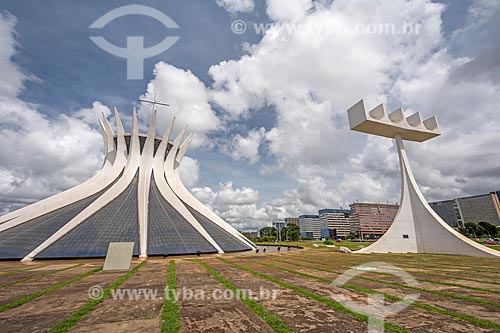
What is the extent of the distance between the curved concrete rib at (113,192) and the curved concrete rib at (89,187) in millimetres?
1305

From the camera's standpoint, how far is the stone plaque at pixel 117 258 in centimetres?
1345

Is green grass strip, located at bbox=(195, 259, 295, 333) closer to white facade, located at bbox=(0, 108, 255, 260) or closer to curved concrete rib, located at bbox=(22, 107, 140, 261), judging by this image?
white facade, located at bbox=(0, 108, 255, 260)

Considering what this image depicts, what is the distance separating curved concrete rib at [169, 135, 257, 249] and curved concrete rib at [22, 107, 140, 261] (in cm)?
505

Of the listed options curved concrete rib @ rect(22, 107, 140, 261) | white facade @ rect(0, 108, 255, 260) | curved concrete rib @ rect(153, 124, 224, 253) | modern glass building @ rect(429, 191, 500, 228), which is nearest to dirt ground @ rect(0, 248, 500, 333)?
curved concrete rib @ rect(22, 107, 140, 261)

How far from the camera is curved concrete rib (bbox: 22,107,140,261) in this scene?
1992 cm

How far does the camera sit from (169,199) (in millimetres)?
30844

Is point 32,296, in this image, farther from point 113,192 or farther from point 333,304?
point 113,192

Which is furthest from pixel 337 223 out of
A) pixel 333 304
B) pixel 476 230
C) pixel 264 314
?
pixel 264 314

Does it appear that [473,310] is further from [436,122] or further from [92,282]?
[436,122]

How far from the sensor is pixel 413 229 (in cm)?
2322

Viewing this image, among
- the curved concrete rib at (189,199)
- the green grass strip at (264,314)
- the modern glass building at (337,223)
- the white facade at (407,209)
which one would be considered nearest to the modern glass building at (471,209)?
the modern glass building at (337,223)

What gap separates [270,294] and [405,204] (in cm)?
2227

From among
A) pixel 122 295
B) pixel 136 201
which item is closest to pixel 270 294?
pixel 122 295

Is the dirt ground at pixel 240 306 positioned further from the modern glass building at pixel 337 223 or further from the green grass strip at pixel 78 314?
the modern glass building at pixel 337 223
